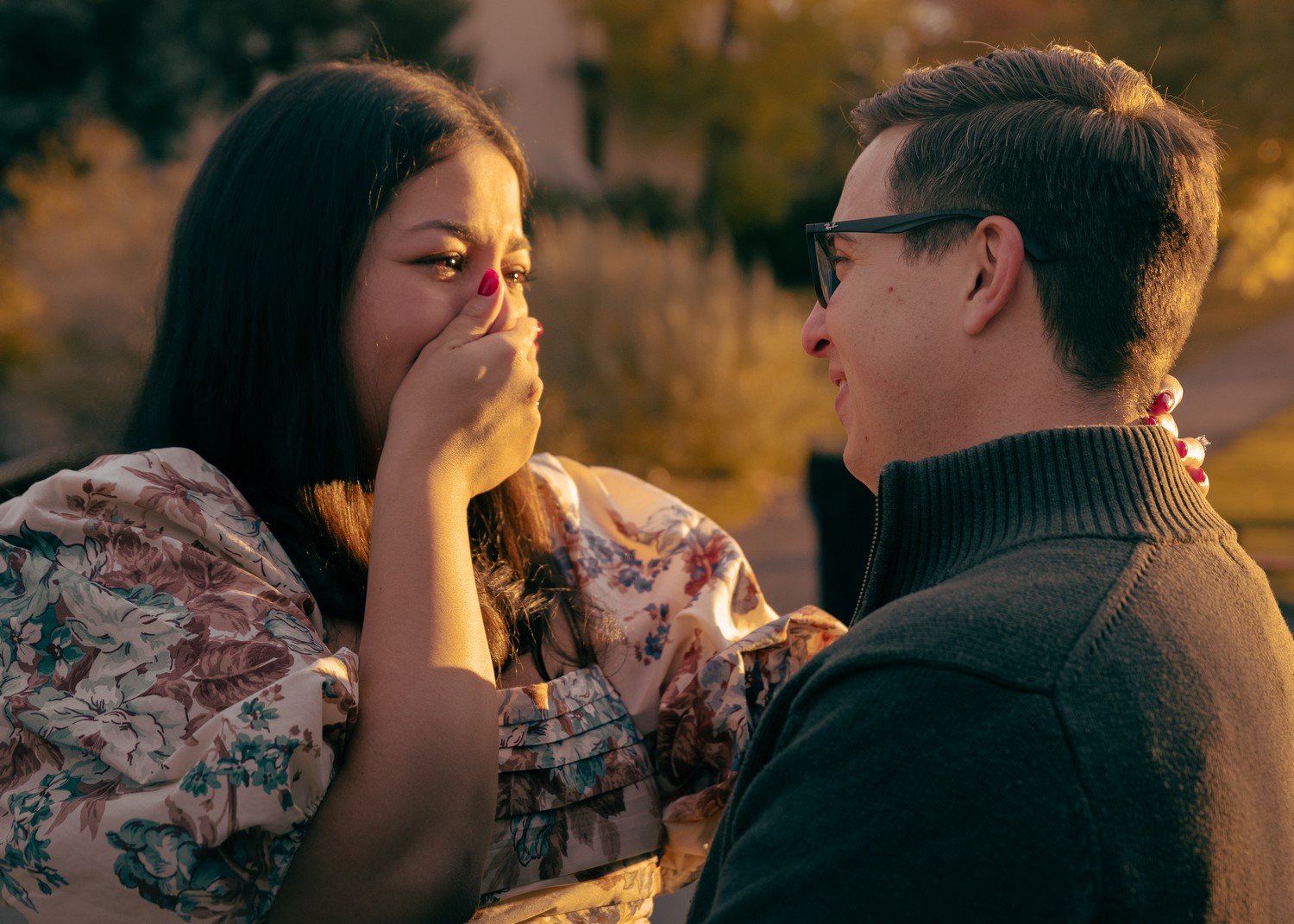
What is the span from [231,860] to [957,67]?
63.8 inches

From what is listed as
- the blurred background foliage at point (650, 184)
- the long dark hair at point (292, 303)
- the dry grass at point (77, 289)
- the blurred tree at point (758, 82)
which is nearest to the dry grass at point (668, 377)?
the blurred background foliage at point (650, 184)

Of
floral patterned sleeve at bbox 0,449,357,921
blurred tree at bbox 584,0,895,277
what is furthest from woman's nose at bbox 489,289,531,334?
blurred tree at bbox 584,0,895,277

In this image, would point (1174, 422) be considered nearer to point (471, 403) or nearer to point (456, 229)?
point (471, 403)

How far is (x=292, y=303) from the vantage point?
2.20 metres

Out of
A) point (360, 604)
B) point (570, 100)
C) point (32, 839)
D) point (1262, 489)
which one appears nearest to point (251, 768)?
point (32, 839)

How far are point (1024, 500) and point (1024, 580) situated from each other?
0.72 ft

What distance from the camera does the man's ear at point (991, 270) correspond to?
171 cm

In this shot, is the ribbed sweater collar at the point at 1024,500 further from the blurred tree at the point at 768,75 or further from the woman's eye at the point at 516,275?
the blurred tree at the point at 768,75

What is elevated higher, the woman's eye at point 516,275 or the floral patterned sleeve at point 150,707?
the woman's eye at point 516,275

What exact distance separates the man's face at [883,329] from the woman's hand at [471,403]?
593mm

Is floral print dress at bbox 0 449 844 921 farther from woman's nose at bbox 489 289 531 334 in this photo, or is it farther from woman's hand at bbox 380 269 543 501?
woman's nose at bbox 489 289 531 334

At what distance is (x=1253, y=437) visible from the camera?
35.8ft

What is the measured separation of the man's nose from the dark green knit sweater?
→ 72cm

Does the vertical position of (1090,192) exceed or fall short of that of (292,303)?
it exceeds it
